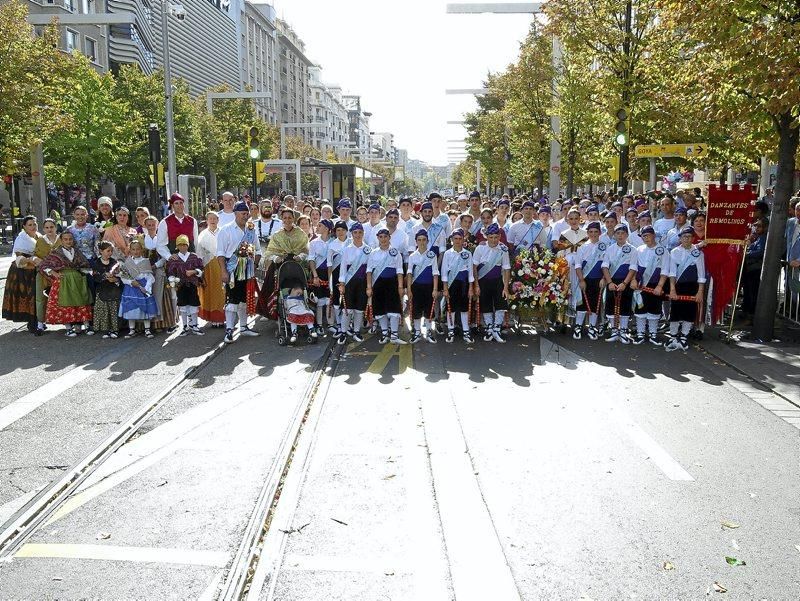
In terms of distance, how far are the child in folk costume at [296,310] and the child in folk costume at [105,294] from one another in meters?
2.72

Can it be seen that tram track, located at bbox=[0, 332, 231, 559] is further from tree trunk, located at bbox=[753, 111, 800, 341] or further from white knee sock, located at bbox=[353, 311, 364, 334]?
tree trunk, located at bbox=[753, 111, 800, 341]

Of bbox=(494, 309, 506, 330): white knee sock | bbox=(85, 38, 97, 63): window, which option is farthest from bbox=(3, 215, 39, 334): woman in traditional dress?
bbox=(85, 38, 97, 63): window

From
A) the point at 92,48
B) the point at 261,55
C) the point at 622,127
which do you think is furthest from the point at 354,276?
the point at 261,55

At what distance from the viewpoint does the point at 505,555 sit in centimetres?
454

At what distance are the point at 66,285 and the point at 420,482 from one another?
7.88 metres

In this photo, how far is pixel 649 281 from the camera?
35.7 feet

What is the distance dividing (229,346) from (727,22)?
7925mm

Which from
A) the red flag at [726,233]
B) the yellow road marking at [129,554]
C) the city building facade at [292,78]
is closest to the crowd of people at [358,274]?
the red flag at [726,233]

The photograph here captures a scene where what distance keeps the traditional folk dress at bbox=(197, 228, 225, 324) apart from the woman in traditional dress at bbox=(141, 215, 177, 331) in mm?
532

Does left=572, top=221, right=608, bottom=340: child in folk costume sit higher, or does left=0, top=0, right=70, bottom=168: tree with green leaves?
left=0, top=0, right=70, bottom=168: tree with green leaves

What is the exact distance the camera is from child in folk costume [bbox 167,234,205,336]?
37.3ft

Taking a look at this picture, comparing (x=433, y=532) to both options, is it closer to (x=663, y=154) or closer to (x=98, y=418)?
(x=98, y=418)

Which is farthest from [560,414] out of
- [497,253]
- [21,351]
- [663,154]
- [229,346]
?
[663,154]

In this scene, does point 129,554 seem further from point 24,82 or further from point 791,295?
point 24,82
